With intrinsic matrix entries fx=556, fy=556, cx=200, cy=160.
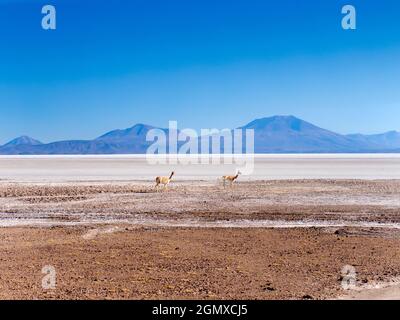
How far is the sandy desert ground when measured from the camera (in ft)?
27.9

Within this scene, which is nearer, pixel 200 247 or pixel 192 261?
pixel 192 261

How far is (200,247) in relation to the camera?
457 inches

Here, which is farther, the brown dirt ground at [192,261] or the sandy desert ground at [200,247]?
the sandy desert ground at [200,247]

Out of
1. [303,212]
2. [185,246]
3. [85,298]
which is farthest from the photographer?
[303,212]

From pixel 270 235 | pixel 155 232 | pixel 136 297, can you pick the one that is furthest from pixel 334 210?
pixel 136 297

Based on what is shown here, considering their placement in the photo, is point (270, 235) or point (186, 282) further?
point (270, 235)

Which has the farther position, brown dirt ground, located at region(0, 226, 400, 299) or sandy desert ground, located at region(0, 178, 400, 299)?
sandy desert ground, located at region(0, 178, 400, 299)

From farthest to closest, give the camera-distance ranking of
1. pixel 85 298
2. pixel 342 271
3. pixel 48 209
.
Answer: pixel 48 209 → pixel 342 271 → pixel 85 298

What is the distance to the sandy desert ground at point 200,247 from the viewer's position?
8492 mm

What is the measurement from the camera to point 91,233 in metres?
13.6

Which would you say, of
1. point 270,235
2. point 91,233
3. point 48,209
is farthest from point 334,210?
point 48,209
